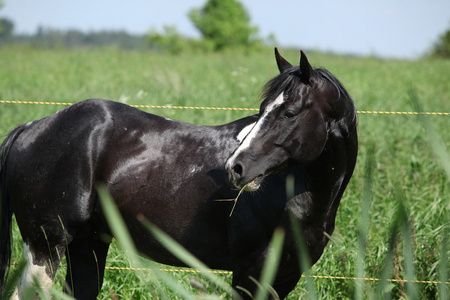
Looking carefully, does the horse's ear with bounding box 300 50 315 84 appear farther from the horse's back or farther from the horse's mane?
the horse's back

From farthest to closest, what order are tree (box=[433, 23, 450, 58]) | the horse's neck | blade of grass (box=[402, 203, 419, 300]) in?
tree (box=[433, 23, 450, 58]) → the horse's neck → blade of grass (box=[402, 203, 419, 300])

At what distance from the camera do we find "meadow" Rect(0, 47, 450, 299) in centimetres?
153

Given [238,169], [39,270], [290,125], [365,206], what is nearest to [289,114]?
[290,125]

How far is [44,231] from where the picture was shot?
315cm

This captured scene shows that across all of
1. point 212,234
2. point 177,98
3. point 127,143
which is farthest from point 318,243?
point 177,98

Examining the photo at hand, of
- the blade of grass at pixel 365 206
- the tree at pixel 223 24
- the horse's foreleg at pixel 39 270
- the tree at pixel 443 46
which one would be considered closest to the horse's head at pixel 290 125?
the blade of grass at pixel 365 206

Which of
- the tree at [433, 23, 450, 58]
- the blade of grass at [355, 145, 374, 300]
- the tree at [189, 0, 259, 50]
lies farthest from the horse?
the tree at [189, 0, 259, 50]

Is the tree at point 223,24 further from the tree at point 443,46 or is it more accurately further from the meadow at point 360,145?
the meadow at point 360,145

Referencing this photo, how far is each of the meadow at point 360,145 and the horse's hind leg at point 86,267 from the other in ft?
0.80

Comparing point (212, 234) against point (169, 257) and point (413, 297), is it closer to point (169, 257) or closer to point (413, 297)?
point (169, 257)

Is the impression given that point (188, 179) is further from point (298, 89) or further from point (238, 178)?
point (298, 89)

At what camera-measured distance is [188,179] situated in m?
3.03

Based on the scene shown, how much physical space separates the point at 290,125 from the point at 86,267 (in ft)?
5.85

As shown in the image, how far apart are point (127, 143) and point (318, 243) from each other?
1237 mm
